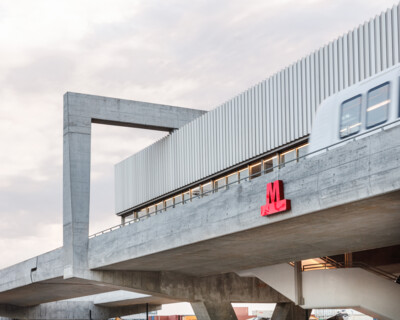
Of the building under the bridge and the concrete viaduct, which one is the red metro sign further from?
the concrete viaduct

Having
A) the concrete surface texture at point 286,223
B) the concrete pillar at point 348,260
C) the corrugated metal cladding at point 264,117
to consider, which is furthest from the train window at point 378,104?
the concrete pillar at point 348,260

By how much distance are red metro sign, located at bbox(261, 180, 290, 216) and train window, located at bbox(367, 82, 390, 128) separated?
12.4 feet

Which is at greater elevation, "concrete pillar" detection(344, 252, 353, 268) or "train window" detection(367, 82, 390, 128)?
"train window" detection(367, 82, 390, 128)

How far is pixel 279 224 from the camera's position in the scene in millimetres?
25688

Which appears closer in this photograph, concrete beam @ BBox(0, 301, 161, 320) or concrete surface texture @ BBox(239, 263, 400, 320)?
concrete surface texture @ BBox(239, 263, 400, 320)

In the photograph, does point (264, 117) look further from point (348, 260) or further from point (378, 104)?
point (378, 104)

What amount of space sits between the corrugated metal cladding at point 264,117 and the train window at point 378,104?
17.0 feet

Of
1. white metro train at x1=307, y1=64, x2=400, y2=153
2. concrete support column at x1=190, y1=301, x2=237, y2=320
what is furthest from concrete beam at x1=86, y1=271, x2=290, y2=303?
white metro train at x1=307, y1=64, x2=400, y2=153

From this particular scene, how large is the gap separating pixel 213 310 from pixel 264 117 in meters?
14.7

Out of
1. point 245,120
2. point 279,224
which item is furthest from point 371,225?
point 245,120

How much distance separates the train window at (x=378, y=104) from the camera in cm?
2278

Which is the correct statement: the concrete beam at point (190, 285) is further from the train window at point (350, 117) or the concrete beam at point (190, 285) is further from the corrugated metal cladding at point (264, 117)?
the train window at point (350, 117)

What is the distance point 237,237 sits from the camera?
29.2 metres

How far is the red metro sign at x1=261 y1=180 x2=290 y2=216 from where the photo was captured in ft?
79.9
